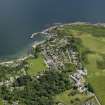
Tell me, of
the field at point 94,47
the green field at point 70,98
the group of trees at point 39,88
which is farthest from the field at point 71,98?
the field at point 94,47

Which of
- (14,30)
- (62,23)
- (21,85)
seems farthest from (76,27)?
(21,85)

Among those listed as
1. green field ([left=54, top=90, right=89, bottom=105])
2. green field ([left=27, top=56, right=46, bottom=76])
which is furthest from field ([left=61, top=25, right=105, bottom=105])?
green field ([left=27, top=56, right=46, bottom=76])

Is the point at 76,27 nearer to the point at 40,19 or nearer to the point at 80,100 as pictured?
the point at 40,19

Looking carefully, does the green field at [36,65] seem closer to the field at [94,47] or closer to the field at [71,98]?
the field at [71,98]

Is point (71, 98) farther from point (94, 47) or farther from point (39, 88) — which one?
point (94, 47)

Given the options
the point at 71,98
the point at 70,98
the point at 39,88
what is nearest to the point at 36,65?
the point at 39,88

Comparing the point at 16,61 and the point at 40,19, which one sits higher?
the point at 40,19
